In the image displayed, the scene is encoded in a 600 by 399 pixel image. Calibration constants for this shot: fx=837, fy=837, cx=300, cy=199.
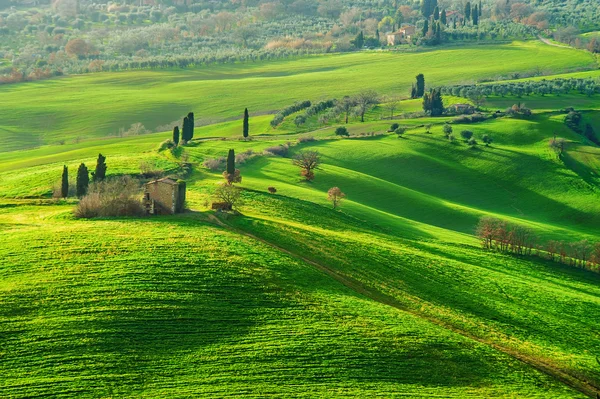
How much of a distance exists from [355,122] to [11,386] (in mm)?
107908

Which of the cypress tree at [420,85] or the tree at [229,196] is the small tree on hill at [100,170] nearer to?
the tree at [229,196]

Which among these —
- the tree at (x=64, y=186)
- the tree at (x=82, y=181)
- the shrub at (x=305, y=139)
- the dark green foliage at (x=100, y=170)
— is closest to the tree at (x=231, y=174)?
the dark green foliage at (x=100, y=170)

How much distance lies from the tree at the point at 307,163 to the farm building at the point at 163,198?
2927cm

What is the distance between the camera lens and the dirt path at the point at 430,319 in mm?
56281

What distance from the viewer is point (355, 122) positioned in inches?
5851

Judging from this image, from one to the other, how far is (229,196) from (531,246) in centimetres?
3381

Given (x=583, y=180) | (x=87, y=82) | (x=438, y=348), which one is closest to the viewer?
(x=438, y=348)

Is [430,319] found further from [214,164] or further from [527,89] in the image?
[527,89]

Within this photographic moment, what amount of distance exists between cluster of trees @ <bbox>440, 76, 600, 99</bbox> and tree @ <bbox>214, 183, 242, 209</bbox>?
93126mm

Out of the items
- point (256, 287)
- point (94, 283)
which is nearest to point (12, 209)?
point (94, 283)

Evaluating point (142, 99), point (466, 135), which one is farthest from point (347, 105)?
point (142, 99)

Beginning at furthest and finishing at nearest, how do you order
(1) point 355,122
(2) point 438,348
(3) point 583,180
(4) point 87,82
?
(4) point 87,82
(1) point 355,122
(3) point 583,180
(2) point 438,348

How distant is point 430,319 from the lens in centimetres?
6225

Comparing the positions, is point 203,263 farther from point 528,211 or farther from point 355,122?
point 355,122
